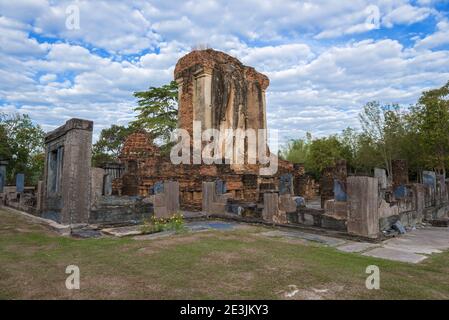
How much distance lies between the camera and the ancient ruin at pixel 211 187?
306 inches

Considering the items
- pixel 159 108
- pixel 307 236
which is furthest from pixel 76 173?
pixel 159 108

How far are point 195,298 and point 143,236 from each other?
13.4ft

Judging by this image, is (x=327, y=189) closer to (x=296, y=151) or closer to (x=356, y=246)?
(x=356, y=246)

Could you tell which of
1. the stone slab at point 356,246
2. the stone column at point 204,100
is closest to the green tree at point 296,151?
the stone column at point 204,100

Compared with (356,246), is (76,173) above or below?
above

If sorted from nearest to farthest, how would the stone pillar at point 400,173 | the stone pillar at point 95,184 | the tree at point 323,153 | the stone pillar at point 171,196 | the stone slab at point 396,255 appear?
the stone slab at point 396,255 < the stone pillar at point 95,184 < the stone pillar at point 171,196 < the stone pillar at point 400,173 < the tree at point 323,153

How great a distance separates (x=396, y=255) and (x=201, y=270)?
3.48 metres

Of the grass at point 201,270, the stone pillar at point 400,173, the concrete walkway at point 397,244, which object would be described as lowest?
the concrete walkway at point 397,244

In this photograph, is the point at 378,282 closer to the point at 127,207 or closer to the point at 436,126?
the point at 127,207

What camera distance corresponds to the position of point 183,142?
16594 mm

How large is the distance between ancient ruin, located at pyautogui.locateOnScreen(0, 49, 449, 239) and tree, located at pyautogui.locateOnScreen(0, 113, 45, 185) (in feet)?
29.2

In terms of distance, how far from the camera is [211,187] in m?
11.0

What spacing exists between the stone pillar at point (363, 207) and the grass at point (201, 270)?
1426mm

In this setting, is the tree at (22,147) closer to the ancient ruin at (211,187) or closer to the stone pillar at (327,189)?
the ancient ruin at (211,187)
